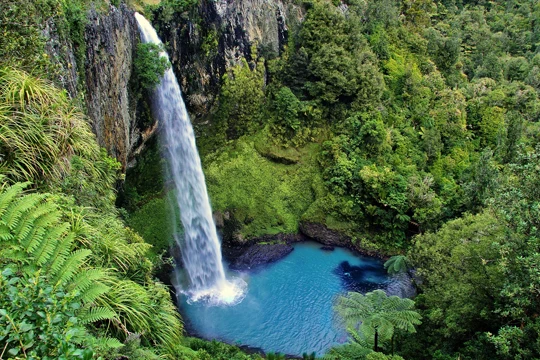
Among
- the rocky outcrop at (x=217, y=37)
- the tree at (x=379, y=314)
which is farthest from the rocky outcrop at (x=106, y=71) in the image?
the tree at (x=379, y=314)

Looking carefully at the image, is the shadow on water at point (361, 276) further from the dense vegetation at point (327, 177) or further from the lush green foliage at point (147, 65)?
the lush green foliage at point (147, 65)

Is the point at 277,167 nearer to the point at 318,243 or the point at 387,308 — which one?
the point at 318,243

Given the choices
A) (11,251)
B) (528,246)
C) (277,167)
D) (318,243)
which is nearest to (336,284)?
(318,243)

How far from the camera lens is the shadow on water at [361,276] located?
15.6 meters

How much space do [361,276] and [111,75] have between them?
1186 cm

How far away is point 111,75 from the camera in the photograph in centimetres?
1231

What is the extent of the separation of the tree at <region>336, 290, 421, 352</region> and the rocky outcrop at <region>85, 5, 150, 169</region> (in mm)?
8465

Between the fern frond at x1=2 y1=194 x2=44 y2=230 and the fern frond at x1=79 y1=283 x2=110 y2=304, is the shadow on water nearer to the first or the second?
the fern frond at x1=79 y1=283 x2=110 y2=304

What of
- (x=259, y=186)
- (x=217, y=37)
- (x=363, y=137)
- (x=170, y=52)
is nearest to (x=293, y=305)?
(x=259, y=186)

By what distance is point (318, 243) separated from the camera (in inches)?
729

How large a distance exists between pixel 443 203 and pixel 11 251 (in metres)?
16.6

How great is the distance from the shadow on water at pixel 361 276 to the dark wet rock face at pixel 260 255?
2.52 metres

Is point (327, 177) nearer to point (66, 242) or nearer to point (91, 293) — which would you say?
point (66, 242)

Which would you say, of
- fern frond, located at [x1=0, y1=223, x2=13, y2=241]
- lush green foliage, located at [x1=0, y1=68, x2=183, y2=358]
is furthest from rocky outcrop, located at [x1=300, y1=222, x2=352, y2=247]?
fern frond, located at [x1=0, y1=223, x2=13, y2=241]
